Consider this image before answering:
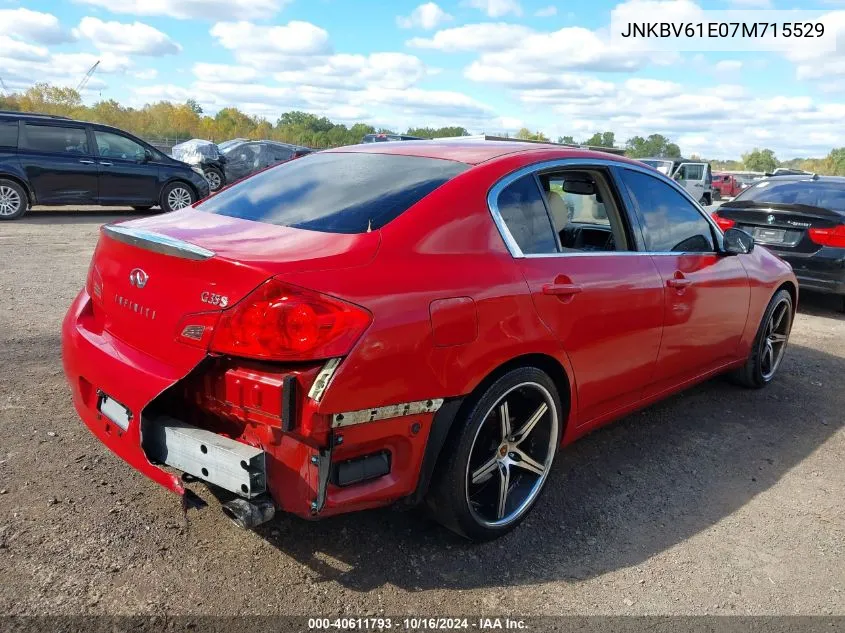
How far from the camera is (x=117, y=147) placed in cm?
1270

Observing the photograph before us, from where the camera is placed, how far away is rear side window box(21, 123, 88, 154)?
1170 centimetres

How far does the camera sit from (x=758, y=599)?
107 inches

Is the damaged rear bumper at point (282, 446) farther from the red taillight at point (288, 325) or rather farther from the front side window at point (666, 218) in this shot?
the front side window at point (666, 218)

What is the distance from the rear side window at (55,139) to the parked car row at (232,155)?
7.44 m

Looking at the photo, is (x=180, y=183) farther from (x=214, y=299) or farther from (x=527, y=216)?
(x=214, y=299)

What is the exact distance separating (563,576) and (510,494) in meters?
0.44

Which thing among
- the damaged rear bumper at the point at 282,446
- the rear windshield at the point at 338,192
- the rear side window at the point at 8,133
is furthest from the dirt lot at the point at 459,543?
the rear side window at the point at 8,133

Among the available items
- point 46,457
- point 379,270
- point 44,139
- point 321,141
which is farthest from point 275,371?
point 321,141

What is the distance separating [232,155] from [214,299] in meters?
21.3

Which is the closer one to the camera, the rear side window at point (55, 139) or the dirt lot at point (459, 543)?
the dirt lot at point (459, 543)

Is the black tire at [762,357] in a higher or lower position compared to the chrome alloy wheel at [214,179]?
higher

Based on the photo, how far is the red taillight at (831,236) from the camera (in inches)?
291

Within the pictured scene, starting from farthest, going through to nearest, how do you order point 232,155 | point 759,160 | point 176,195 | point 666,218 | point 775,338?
point 759,160, point 232,155, point 176,195, point 775,338, point 666,218

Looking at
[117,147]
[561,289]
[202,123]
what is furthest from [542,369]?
[202,123]
